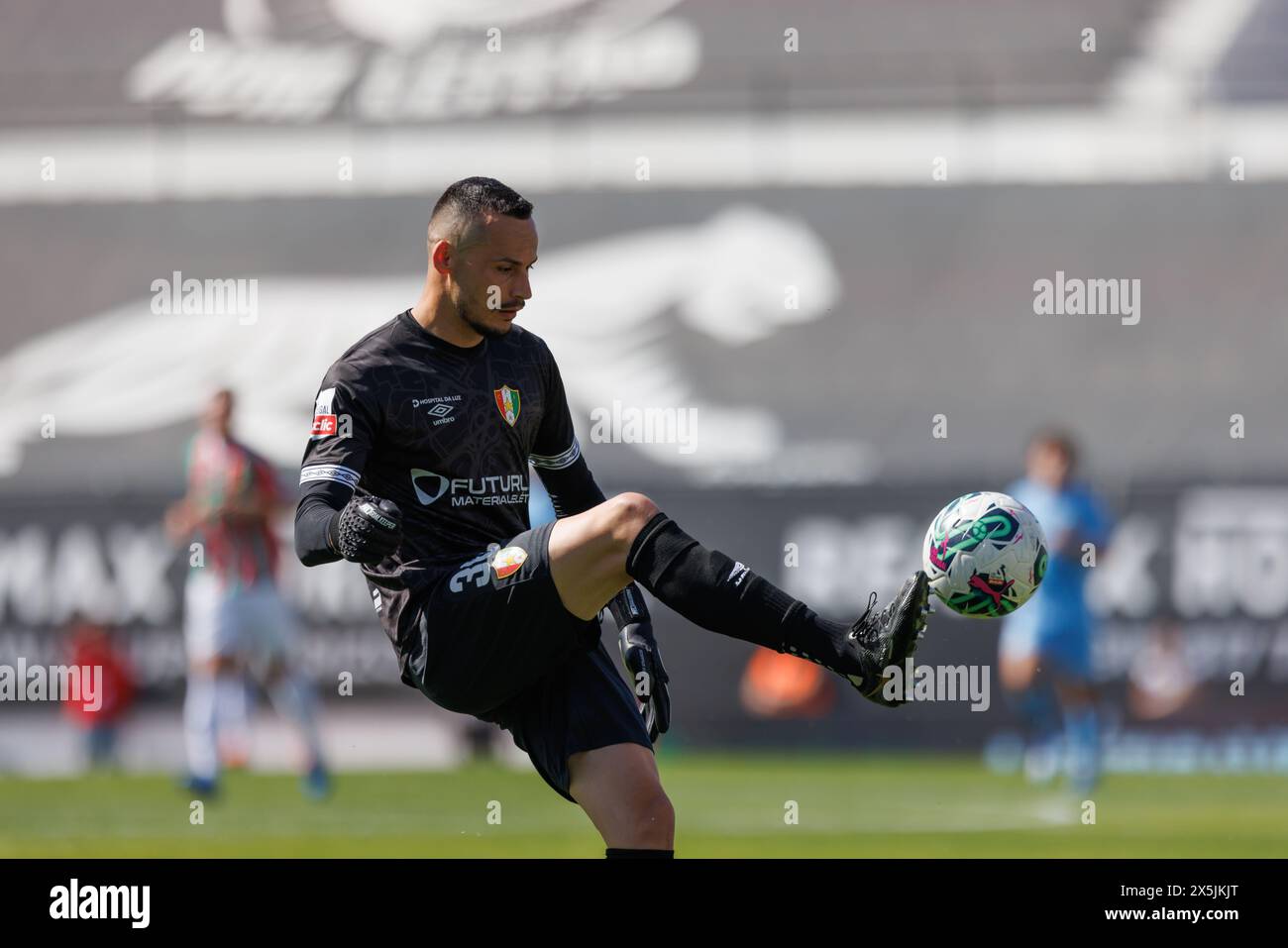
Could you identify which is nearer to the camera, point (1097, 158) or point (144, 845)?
point (144, 845)

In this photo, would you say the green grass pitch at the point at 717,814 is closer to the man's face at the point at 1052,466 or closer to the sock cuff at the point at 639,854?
the man's face at the point at 1052,466

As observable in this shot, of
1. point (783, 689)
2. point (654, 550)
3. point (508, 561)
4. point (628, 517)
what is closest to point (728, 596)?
point (654, 550)

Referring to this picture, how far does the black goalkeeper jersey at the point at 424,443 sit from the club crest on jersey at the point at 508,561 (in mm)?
194

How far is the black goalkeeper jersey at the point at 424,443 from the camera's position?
4.39 metres

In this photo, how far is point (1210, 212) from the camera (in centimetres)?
1247

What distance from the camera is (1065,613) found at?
9.77 m

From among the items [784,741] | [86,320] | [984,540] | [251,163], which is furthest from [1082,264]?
[984,540]

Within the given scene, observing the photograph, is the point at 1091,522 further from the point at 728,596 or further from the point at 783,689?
the point at 728,596

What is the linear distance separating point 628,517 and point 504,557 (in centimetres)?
40

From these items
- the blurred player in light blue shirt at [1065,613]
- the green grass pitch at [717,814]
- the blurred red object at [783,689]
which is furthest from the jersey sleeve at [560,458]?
the blurred red object at [783,689]

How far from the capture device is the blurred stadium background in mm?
11203

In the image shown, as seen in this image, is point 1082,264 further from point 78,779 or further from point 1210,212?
point 78,779

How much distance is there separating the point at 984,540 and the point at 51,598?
29.1 ft

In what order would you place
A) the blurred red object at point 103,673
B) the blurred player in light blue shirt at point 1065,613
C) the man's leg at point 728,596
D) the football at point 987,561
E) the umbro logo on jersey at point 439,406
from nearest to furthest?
the man's leg at point 728,596
the football at point 987,561
the umbro logo on jersey at point 439,406
the blurred player in light blue shirt at point 1065,613
the blurred red object at point 103,673
